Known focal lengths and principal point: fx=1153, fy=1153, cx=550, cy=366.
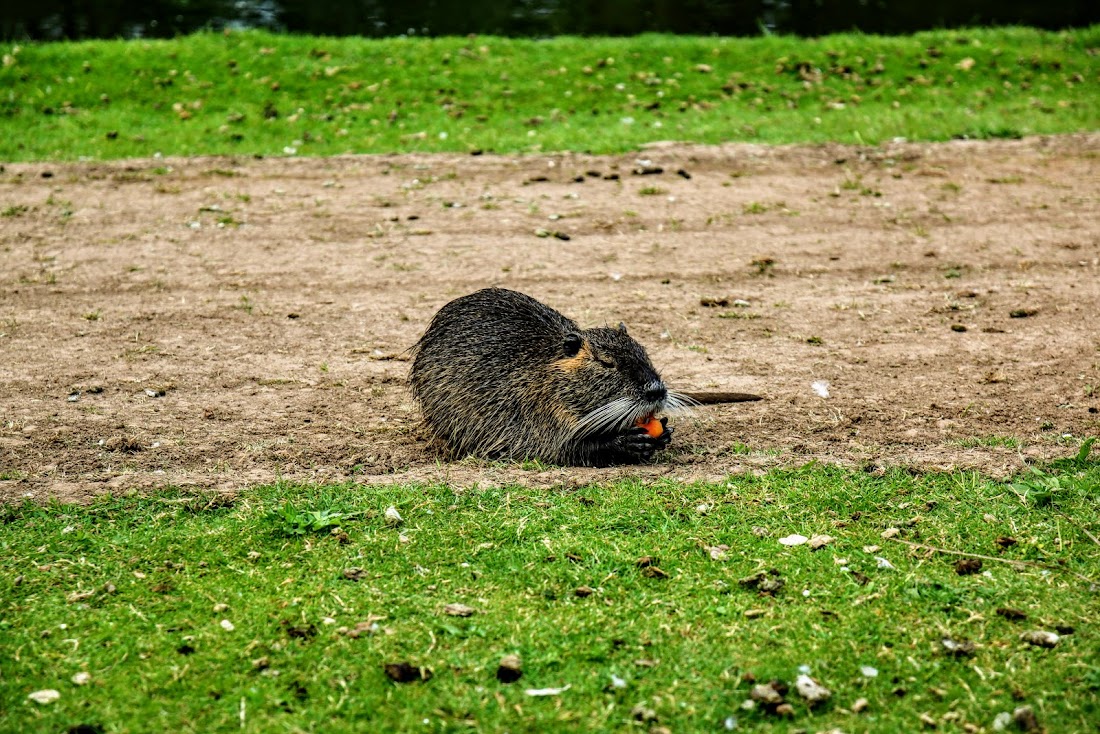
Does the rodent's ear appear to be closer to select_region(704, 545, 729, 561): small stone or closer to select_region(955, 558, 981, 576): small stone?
select_region(704, 545, 729, 561): small stone

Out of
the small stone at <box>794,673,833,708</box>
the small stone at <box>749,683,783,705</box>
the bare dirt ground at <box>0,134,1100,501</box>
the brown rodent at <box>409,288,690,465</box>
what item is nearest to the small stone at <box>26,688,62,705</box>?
the bare dirt ground at <box>0,134,1100,501</box>

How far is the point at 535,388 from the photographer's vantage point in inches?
233

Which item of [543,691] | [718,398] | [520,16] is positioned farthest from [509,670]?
[520,16]

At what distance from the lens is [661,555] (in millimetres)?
4633

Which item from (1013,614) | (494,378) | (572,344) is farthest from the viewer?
(494,378)

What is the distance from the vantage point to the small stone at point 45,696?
372 cm

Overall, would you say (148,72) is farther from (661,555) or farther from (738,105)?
(661,555)

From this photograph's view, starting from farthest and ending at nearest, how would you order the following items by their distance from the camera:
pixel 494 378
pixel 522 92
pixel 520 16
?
pixel 520 16
pixel 522 92
pixel 494 378

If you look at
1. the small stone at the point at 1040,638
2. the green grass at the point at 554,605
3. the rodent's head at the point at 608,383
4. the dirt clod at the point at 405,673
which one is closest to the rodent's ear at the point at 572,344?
the rodent's head at the point at 608,383

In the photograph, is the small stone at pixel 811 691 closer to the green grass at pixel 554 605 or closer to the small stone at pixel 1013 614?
the green grass at pixel 554 605

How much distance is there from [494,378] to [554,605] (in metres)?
1.92

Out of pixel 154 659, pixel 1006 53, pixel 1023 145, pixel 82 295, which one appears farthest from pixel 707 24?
pixel 154 659

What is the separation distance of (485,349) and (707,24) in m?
12.3

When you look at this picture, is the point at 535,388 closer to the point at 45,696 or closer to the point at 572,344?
the point at 572,344
